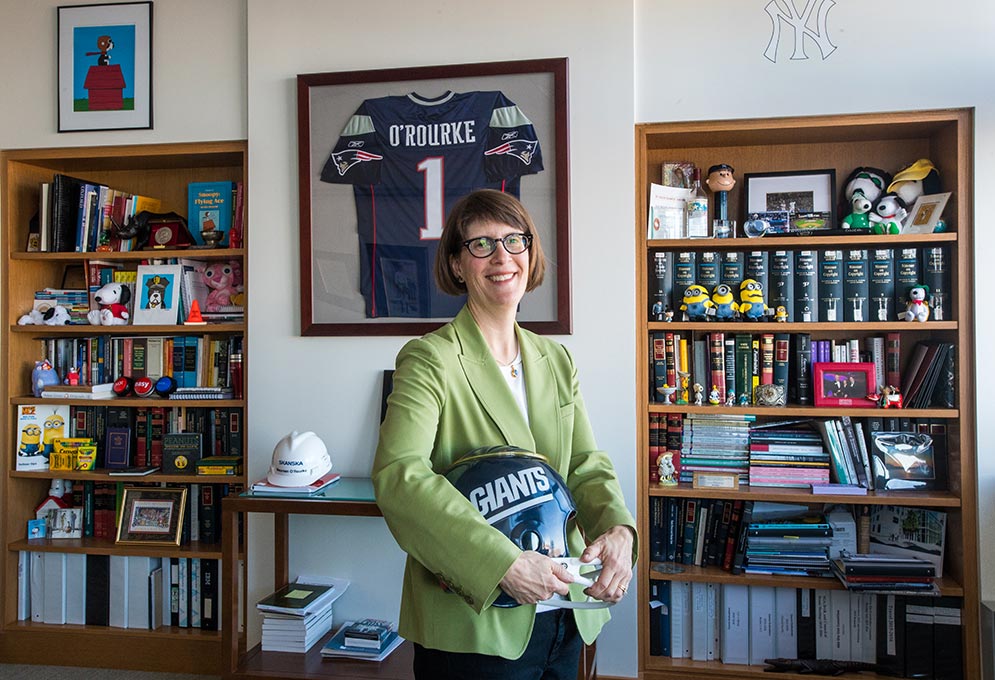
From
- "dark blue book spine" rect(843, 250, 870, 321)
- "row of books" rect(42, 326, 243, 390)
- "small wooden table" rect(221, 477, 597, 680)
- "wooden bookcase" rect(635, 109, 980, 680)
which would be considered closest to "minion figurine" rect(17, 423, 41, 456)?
"row of books" rect(42, 326, 243, 390)

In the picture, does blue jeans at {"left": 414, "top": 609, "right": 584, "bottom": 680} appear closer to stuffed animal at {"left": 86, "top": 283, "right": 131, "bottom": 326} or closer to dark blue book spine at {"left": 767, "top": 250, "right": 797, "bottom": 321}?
dark blue book spine at {"left": 767, "top": 250, "right": 797, "bottom": 321}

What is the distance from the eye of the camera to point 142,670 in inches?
119

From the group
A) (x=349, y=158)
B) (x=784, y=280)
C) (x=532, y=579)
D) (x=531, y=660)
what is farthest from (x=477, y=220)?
(x=784, y=280)

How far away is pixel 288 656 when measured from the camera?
2574mm

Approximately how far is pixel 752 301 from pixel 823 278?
10.5 inches

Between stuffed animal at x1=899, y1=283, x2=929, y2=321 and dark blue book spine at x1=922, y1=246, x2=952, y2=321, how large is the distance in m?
0.02

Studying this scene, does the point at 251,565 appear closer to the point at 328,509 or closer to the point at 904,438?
the point at 328,509

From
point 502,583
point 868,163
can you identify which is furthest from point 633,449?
point 502,583

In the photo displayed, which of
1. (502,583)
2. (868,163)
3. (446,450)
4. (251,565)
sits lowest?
(251,565)

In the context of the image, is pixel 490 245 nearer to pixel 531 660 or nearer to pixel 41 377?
pixel 531 660

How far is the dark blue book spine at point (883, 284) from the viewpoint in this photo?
2723 millimetres

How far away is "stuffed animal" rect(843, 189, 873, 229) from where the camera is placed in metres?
2.74

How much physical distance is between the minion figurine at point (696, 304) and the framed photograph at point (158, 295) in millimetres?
2009

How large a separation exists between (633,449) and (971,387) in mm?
1145
